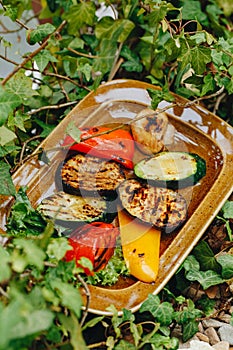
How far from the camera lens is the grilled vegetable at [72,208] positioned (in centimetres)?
123

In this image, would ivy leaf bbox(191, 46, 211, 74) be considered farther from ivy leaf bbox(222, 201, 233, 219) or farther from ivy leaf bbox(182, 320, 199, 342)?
ivy leaf bbox(182, 320, 199, 342)

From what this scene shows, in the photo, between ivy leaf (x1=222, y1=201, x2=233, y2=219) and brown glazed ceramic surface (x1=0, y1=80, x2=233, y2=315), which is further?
ivy leaf (x1=222, y1=201, x2=233, y2=219)

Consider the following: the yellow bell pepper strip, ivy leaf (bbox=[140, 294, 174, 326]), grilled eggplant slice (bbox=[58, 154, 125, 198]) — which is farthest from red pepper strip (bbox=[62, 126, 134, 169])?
ivy leaf (bbox=[140, 294, 174, 326])

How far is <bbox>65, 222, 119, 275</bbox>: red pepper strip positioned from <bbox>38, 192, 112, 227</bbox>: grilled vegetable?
0.02m

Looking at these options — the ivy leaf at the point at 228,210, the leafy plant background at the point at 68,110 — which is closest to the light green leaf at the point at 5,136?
the leafy plant background at the point at 68,110

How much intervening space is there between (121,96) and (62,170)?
0.97 feet

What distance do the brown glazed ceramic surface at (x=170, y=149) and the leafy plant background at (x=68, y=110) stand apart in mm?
45

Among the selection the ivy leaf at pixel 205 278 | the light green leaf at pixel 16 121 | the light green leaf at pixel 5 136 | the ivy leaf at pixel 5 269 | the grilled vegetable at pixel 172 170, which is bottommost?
the ivy leaf at pixel 205 278

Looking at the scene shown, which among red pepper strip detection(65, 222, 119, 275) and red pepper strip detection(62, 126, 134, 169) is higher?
red pepper strip detection(62, 126, 134, 169)

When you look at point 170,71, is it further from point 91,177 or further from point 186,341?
point 186,341

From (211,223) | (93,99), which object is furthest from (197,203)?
(93,99)

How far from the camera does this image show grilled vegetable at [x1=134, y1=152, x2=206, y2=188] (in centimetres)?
133

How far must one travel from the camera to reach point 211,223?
1.34 meters

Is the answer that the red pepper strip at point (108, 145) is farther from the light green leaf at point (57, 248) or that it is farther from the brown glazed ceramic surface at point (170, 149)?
the light green leaf at point (57, 248)
